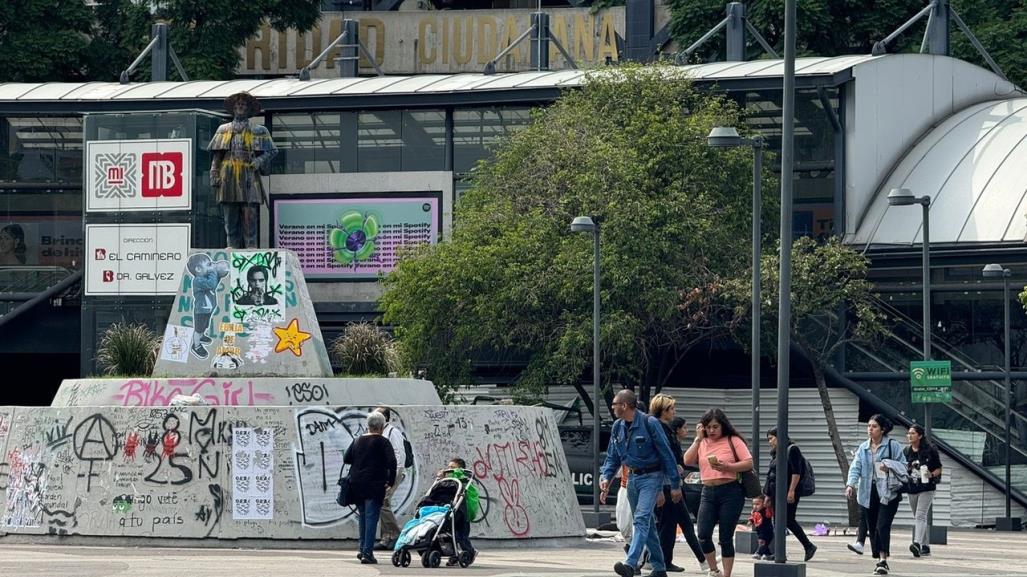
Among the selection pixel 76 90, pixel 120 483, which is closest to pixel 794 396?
pixel 76 90

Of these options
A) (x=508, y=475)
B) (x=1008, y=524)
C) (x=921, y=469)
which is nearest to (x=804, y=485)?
(x=921, y=469)

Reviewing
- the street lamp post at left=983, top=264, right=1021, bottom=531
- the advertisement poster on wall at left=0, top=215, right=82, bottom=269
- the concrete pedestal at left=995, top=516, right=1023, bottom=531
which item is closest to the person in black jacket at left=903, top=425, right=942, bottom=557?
the concrete pedestal at left=995, top=516, right=1023, bottom=531

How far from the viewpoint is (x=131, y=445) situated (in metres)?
22.0

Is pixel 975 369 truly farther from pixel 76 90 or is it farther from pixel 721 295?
pixel 76 90

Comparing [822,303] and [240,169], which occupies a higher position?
[240,169]

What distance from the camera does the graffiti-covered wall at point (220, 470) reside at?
21.7m

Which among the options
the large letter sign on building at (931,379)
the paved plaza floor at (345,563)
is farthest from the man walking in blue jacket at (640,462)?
the large letter sign on building at (931,379)

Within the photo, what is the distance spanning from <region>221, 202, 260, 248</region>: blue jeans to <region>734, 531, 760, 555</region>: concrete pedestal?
24.2ft

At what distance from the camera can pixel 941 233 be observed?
44.3 m

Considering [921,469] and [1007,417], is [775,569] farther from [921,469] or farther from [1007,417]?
[1007,417]

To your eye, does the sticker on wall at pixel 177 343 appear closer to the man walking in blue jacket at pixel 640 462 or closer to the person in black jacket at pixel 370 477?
the person in black jacket at pixel 370 477

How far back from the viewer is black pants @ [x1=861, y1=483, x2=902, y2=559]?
20.4 metres

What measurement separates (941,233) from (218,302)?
79.7ft

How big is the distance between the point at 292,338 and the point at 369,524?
5.19 meters
